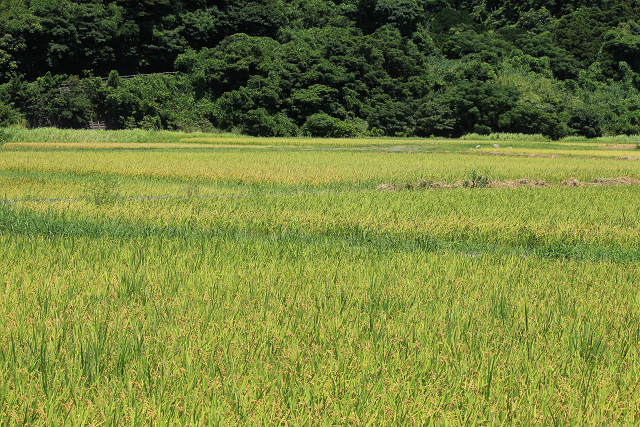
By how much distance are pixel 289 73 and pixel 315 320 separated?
3948 centimetres

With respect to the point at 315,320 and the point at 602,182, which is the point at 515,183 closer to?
the point at 602,182

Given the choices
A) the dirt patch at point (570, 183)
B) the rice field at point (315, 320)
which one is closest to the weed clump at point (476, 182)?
the dirt patch at point (570, 183)

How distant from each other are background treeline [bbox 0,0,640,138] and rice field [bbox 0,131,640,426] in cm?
3064

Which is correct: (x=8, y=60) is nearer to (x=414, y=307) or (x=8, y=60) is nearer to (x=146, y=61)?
(x=146, y=61)

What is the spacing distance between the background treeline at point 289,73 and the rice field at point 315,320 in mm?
30638

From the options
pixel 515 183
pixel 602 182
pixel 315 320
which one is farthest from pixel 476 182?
pixel 315 320

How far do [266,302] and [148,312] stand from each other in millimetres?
749

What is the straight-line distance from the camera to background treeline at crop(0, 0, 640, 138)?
36469 millimetres

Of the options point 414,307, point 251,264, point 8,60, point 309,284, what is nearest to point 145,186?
point 251,264

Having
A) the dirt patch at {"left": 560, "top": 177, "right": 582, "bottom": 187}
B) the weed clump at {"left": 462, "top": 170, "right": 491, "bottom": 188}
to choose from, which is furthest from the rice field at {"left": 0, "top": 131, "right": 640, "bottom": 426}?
the dirt patch at {"left": 560, "top": 177, "right": 582, "bottom": 187}

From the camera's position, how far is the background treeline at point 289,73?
3647cm

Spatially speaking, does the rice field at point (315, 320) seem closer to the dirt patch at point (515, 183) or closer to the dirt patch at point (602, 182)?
the dirt patch at point (515, 183)

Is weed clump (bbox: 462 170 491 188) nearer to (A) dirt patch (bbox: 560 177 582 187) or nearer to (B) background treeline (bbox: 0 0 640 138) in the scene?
(A) dirt patch (bbox: 560 177 582 187)

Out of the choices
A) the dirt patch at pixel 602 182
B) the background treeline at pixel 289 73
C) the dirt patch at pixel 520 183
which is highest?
the background treeline at pixel 289 73
